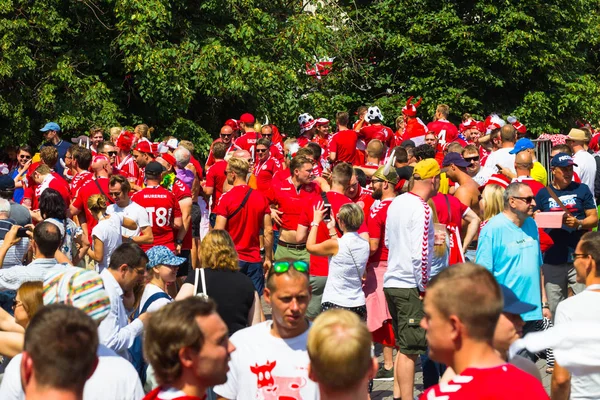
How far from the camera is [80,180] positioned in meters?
11.3

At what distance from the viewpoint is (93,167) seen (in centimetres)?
1116

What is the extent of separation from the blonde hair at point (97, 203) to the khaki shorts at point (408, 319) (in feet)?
11.1

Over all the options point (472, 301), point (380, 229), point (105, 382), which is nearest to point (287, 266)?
point (105, 382)

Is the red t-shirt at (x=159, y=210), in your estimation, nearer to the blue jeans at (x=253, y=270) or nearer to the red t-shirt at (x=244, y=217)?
the red t-shirt at (x=244, y=217)

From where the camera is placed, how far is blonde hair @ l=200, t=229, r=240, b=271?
22.4 ft

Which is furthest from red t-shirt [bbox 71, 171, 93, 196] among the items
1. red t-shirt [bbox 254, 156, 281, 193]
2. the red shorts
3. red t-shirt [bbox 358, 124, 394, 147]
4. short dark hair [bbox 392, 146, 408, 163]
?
red t-shirt [bbox 358, 124, 394, 147]

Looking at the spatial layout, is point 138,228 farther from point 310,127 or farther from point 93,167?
point 310,127

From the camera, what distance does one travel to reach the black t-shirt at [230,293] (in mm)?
6727

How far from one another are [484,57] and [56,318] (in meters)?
25.6

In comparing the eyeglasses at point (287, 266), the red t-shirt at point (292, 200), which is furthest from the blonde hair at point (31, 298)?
the red t-shirt at point (292, 200)

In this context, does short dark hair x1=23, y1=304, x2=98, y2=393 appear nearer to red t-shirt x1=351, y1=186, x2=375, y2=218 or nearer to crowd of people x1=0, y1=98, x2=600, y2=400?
crowd of people x1=0, y1=98, x2=600, y2=400

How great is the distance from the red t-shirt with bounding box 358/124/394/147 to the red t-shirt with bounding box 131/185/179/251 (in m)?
4.80

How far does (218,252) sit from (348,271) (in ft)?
6.51

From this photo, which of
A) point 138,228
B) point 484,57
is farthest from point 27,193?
point 484,57
